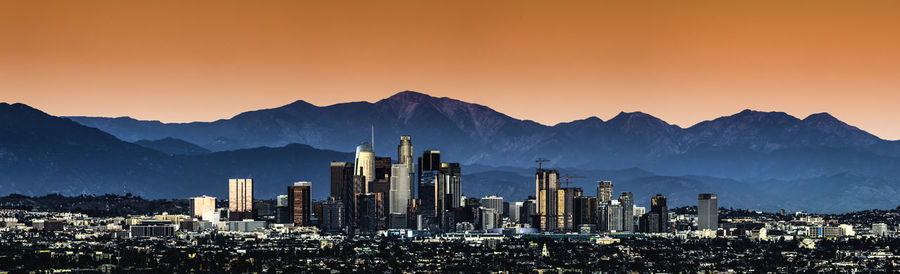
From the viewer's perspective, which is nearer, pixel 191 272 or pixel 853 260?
pixel 191 272

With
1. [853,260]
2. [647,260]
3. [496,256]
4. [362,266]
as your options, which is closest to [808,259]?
→ [853,260]

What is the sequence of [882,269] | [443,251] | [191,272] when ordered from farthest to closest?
[443,251], [882,269], [191,272]

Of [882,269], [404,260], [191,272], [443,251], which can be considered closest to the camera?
[191,272]

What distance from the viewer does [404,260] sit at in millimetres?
179750

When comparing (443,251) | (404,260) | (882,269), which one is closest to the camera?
(882,269)

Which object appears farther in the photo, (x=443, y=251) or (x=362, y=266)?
(x=443, y=251)

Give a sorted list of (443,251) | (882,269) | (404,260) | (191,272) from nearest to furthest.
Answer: (191,272)
(882,269)
(404,260)
(443,251)

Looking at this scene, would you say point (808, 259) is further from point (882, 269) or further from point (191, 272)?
point (191, 272)

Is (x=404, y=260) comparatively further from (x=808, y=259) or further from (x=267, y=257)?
(x=808, y=259)

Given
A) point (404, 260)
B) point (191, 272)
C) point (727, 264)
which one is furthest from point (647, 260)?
point (191, 272)

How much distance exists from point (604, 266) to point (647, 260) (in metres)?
11.5

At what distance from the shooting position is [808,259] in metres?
186

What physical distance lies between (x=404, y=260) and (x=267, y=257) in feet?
42.6

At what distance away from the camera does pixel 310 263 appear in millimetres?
175000
